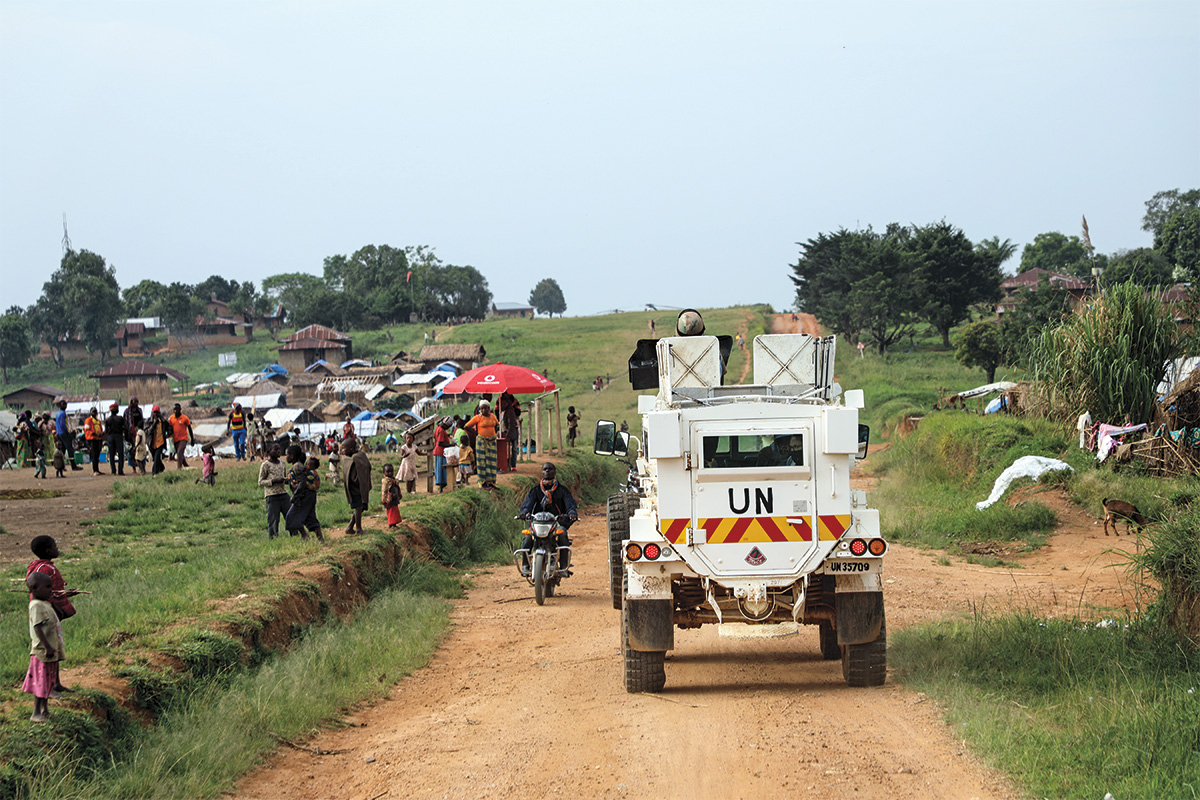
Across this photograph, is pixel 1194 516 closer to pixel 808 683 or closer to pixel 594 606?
pixel 808 683

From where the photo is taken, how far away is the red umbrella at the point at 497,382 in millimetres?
21641

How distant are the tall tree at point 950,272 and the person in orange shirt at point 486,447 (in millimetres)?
→ 46544

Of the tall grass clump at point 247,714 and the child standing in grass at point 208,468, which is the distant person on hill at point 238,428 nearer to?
the child standing in grass at point 208,468

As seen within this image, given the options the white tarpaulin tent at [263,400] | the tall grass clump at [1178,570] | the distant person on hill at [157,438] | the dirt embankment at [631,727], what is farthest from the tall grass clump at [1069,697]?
the white tarpaulin tent at [263,400]

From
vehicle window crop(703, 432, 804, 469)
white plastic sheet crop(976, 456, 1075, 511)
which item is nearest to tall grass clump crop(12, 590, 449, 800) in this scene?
vehicle window crop(703, 432, 804, 469)

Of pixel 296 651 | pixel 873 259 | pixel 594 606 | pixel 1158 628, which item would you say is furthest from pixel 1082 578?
pixel 873 259

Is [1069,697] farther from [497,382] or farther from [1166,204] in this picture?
[1166,204]

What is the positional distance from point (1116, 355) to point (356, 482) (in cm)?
1501

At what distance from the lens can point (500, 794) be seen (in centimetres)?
647

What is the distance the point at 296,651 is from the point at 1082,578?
405 inches

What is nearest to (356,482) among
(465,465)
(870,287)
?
(465,465)

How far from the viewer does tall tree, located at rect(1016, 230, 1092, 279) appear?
330ft

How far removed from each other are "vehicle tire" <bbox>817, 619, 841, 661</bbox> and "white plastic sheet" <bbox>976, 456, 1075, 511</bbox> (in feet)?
32.7

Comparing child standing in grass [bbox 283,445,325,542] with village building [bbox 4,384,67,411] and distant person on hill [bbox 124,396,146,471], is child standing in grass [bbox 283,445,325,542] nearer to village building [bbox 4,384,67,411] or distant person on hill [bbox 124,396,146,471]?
distant person on hill [bbox 124,396,146,471]
